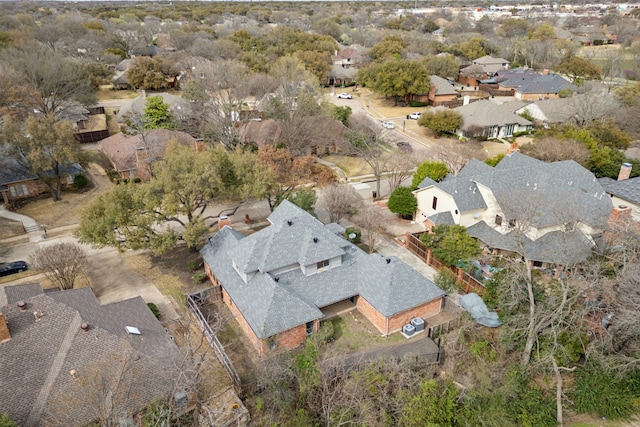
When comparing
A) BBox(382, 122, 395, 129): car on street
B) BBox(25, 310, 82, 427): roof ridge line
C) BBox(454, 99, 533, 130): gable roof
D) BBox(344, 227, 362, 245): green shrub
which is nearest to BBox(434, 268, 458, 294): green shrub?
Answer: BBox(344, 227, 362, 245): green shrub

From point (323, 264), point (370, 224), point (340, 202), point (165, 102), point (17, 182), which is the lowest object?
point (370, 224)

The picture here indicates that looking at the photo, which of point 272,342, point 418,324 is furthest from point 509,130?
point 272,342

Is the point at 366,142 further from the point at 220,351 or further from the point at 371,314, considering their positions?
the point at 220,351

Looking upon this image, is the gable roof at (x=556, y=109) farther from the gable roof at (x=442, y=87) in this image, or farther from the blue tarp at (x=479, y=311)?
the blue tarp at (x=479, y=311)

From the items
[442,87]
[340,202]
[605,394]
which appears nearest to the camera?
[605,394]

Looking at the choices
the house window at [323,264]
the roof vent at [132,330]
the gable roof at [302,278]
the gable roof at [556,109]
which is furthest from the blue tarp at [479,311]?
the gable roof at [556,109]

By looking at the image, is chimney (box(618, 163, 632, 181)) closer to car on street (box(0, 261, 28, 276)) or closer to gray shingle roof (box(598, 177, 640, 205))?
gray shingle roof (box(598, 177, 640, 205))

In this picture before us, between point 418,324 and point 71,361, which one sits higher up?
point 71,361
